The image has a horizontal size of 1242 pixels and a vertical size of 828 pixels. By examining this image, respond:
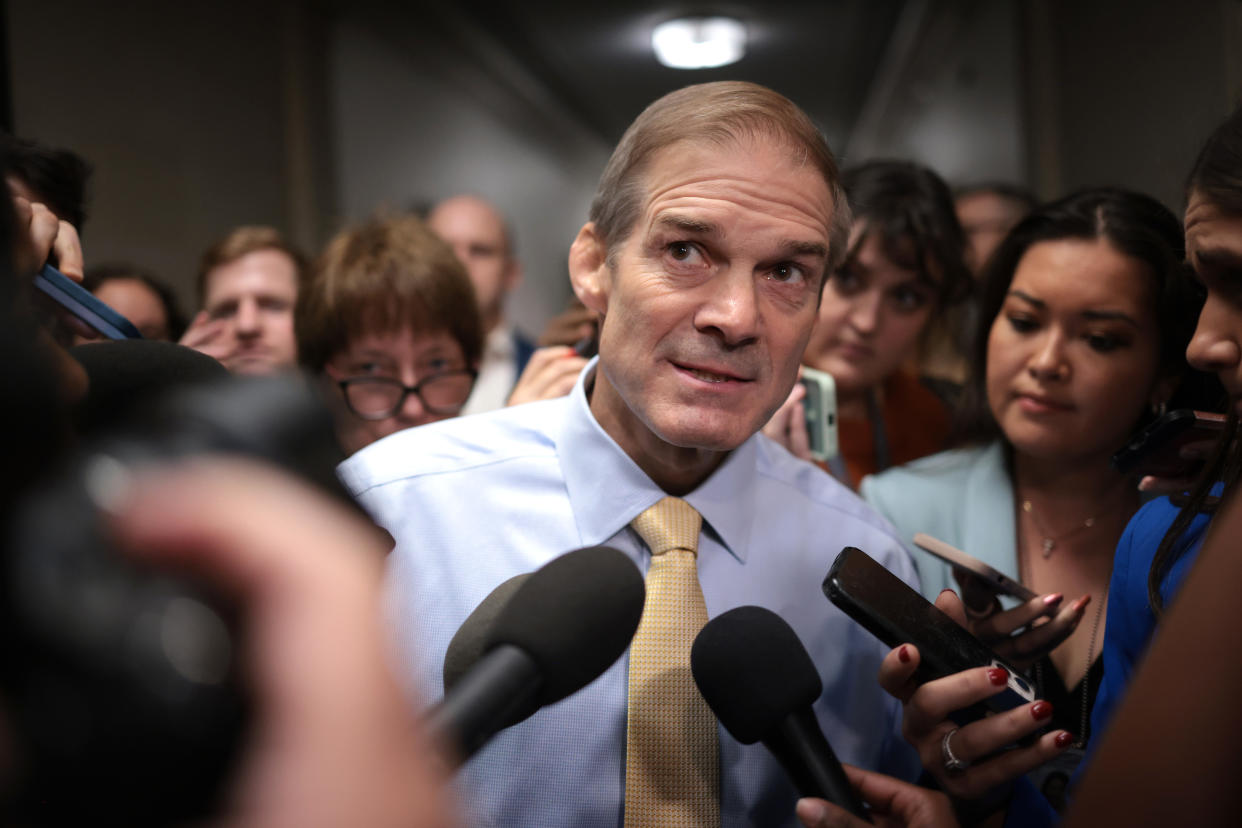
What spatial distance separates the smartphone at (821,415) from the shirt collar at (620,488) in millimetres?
497

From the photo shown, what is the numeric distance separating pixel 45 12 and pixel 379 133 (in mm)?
2732

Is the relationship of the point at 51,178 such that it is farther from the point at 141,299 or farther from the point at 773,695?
the point at 773,695

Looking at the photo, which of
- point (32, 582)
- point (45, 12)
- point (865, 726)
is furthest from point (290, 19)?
point (32, 582)

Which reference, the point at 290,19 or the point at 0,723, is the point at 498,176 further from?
the point at 0,723

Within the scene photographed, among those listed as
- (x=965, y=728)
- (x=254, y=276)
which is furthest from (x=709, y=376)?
(x=254, y=276)

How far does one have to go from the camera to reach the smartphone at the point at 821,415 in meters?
1.90

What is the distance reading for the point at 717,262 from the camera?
1263 mm

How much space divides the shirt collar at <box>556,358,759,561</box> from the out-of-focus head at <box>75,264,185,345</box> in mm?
1021

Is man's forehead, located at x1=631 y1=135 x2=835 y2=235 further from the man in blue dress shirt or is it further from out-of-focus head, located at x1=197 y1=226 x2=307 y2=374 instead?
out-of-focus head, located at x1=197 y1=226 x2=307 y2=374

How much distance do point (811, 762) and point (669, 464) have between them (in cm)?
56

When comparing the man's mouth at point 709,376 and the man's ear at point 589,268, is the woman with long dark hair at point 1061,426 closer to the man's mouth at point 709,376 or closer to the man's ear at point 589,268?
the man's mouth at point 709,376

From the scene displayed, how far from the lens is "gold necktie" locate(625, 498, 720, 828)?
3.81ft

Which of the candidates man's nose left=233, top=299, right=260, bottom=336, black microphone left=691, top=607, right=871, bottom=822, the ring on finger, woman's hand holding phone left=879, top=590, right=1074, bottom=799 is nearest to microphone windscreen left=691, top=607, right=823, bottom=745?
black microphone left=691, top=607, right=871, bottom=822

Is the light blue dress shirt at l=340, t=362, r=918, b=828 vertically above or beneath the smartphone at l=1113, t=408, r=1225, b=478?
beneath
